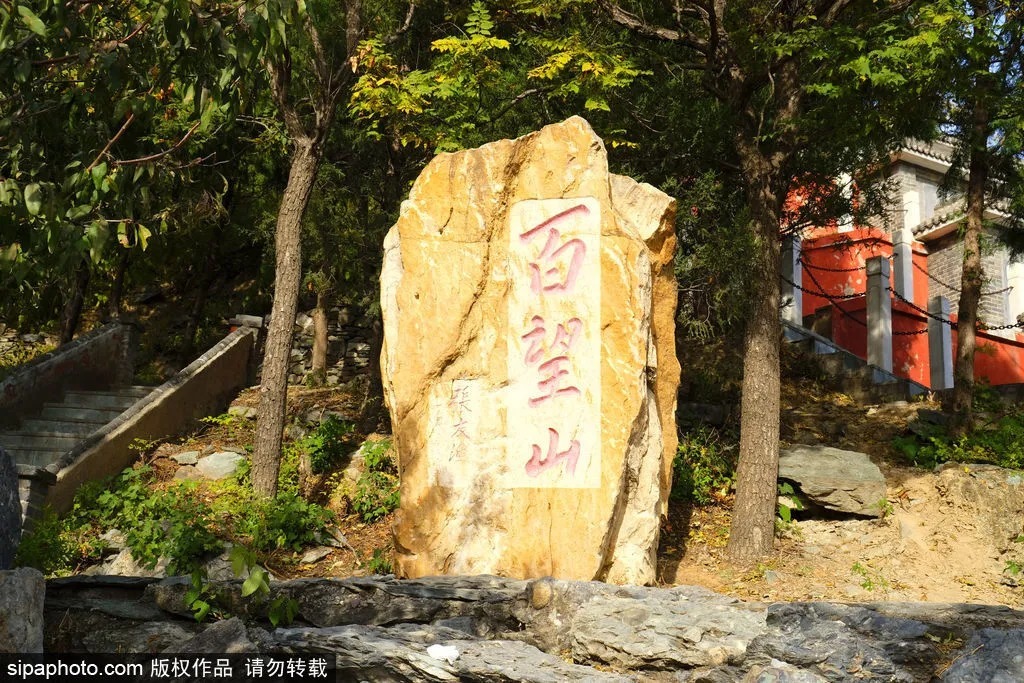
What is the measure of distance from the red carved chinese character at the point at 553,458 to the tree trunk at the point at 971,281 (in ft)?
16.9

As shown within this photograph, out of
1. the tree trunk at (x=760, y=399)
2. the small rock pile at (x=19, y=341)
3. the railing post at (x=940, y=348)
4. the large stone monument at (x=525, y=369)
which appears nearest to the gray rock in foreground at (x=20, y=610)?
the large stone monument at (x=525, y=369)

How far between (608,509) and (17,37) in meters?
4.80

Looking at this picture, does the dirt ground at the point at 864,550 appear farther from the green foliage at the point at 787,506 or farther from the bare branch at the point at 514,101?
the bare branch at the point at 514,101

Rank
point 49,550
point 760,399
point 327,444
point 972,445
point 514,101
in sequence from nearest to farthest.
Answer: point 49,550 < point 760,399 < point 972,445 < point 327,444 < point 514,101

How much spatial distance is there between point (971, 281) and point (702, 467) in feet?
11.7

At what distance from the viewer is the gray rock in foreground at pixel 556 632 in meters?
5.02

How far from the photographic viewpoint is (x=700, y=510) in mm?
9742

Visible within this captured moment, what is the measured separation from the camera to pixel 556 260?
7.64 meters

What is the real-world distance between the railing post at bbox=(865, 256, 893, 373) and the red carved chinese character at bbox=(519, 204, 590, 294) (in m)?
7.52

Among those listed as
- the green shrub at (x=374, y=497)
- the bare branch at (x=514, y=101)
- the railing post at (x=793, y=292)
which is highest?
the bare branch at (x=514, y=101)

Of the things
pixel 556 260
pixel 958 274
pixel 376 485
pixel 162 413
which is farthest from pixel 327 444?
pixel 958 274

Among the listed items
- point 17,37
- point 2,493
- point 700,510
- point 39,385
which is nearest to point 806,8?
point 700,510

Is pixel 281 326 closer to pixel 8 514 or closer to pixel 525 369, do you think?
pixel 525 369

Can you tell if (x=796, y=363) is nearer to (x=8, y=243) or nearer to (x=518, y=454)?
(x=518, y=454)
